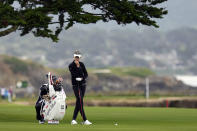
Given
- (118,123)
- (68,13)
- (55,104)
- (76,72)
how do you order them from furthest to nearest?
(68,13), (118,123), (55,104), (76,72)

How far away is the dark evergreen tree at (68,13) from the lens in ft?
102

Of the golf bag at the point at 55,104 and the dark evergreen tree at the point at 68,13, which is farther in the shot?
the dark evergreen tree at the point at 68,13

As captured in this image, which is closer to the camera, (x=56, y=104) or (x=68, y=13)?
(x=56, y=104)

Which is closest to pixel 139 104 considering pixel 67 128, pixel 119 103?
pixel 119 103

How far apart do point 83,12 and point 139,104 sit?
4924cm

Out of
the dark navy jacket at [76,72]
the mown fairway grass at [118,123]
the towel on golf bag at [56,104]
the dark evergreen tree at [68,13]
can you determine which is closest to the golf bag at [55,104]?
the towel on golf bag at [56,104]

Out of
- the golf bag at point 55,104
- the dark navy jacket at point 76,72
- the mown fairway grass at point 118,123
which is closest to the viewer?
the mown fairway grass at point 118,123

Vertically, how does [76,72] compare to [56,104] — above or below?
above

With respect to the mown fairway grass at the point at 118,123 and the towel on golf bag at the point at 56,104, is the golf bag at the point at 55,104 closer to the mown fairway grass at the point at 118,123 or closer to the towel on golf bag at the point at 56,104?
the towel on golf bag at the point at 56,104

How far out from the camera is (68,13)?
31.9 metres

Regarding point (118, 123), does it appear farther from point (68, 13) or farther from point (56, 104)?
point (68, 13)

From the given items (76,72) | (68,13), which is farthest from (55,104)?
(68,13)

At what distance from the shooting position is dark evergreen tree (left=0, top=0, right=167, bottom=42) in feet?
102

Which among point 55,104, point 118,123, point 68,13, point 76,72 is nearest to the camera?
point 76,72
